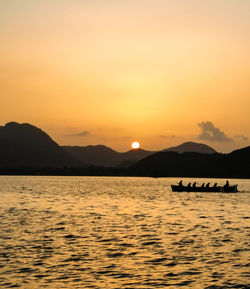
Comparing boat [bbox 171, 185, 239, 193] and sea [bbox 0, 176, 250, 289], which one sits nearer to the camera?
sea [bbox 0, 176, 250, 289]

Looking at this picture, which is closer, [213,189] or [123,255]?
[123,255]

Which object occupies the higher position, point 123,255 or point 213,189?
point 213,189

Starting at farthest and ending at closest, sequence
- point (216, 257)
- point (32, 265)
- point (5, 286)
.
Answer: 1. point (216, 257)
2. point (32, 265)
3. point (5, 286)

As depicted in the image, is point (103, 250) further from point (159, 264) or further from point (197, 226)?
point (197, 226)

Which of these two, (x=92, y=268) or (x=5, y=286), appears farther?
(x=92, y=268)

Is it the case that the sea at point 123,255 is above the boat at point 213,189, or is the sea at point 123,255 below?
below

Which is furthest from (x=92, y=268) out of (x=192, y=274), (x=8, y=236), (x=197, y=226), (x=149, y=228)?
(x=197, y=226)

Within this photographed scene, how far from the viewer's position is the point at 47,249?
113 feet

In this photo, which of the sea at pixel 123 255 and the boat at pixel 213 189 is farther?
the boat at pixel 213 189

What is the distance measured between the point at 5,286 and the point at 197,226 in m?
32.1

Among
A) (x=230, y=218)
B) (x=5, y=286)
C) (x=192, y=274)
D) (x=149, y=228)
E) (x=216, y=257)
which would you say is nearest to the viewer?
(x=5, y=286)

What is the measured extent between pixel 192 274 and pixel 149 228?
22.5 m

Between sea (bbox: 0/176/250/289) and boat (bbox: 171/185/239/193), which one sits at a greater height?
boat (bbox: 171/185/239/193)

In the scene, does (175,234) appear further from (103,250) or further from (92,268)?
(92,268)
